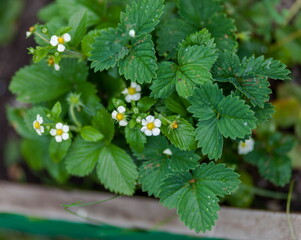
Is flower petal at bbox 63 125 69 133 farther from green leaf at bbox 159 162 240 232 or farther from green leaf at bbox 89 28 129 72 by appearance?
green leaf at bbox 159 162 240 232

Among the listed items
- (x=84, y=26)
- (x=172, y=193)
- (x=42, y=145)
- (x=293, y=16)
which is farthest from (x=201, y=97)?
(x=293, y=16)

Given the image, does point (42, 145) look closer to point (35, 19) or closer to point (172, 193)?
point (172, 193)

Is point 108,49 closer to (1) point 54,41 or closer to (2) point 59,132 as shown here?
(1) point 54,41

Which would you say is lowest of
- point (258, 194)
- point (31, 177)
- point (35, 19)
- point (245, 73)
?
point (31, 177)

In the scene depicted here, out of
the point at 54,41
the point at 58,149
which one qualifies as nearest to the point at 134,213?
the point at 58,149

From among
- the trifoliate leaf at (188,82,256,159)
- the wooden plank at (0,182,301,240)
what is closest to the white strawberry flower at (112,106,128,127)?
the trifoliate leaf at (188,82,256,159)

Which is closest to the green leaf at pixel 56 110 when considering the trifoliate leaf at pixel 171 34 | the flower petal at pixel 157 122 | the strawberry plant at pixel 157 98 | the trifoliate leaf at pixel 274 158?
the strawberry plant at pixel 157 98
